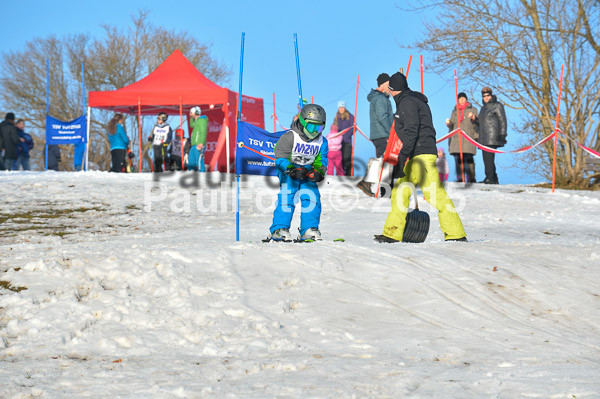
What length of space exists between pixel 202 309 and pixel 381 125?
942 cm

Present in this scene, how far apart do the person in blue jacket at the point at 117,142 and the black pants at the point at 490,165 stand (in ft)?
28.4

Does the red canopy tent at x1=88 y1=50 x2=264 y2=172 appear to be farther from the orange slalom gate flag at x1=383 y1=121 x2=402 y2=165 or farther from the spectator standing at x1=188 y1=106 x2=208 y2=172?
the orange slalom gate flag at x1=383 y1=121 x2=402 y2=165

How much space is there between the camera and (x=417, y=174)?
6797 mm

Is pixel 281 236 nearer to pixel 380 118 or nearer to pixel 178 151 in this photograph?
pixel 380 118

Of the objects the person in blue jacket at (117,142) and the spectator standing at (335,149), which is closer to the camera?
the person in blue jacket at (117,142)

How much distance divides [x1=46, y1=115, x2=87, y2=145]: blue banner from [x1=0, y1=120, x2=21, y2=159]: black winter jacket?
233 centimetres

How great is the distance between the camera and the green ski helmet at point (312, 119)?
6870 mm

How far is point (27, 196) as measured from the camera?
11570mm

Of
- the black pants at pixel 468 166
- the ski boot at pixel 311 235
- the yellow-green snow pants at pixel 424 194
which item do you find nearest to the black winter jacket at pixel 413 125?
the yellow-green snow pants at pixel 424 194

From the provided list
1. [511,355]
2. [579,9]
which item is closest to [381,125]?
[579,9]

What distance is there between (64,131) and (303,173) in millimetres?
14381

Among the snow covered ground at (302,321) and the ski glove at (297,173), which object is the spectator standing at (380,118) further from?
the snow covered ground at (302,321)

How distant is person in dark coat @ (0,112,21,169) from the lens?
16531mm

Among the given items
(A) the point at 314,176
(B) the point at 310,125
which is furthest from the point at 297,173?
(B) the point at 310,125
